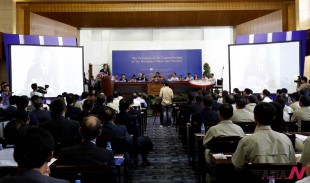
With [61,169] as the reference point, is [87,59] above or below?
above

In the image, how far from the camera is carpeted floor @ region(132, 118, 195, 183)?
17.9 feet

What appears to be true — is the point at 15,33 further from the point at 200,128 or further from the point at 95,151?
the point at 95,151

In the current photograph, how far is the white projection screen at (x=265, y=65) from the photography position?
40.2 ft

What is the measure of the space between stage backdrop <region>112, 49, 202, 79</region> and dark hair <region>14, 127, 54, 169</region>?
60.6 feet

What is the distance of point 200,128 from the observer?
213 inches

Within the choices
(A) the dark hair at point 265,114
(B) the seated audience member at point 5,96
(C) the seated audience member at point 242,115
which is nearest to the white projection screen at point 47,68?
(B) the seated audience member at point 5,96

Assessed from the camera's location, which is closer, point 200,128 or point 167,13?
point 200,128

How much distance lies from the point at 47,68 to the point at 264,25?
8106 millimetres

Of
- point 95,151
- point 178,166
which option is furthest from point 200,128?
point 95,151

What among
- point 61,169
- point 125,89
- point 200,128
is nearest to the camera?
point 61,169

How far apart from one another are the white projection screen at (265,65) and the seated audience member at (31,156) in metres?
11.6

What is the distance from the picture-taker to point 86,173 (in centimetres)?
258

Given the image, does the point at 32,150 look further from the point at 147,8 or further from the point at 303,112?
the point at 147,8

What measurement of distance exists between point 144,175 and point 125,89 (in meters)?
10.1
